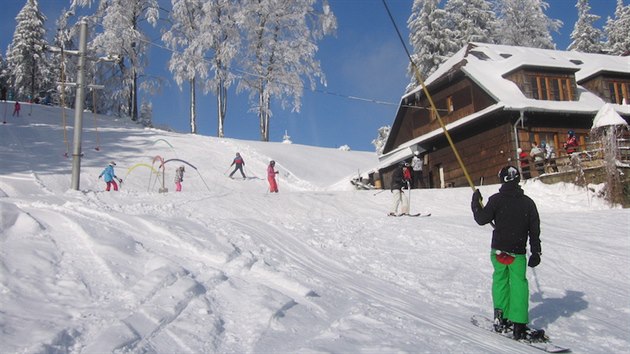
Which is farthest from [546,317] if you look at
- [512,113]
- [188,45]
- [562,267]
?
[188,45]

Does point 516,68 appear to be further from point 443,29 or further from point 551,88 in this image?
point 443,29

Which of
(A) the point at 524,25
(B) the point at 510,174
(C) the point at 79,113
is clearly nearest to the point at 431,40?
(A) the point at 524,25

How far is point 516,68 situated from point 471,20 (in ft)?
64.1

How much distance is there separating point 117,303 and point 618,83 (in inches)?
1219

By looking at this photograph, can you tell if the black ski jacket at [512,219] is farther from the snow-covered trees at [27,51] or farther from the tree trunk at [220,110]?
the snow-covered trees at [27,51]

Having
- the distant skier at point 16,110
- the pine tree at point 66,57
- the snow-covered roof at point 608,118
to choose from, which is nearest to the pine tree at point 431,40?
the snow-covered roof at point 608,118

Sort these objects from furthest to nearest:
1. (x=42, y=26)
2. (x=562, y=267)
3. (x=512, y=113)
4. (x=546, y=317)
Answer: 1. (x=42, y=26)
2. (x=512, y=113)
3. (x=562, y=267)
4. (x=546, y=317)

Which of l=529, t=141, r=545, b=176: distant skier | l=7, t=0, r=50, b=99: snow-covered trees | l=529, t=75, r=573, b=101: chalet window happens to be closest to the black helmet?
l=529, t=141, r=545, b=176: distant skier

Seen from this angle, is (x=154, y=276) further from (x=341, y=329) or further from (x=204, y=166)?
(x=204, y=166)

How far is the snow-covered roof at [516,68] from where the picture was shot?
25.3m

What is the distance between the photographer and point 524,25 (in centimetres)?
4775

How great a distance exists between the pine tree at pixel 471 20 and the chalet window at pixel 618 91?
1580 cm

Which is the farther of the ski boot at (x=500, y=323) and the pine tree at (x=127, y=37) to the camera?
the pine tree at (x=127, y=37)

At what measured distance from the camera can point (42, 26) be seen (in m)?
58.4
